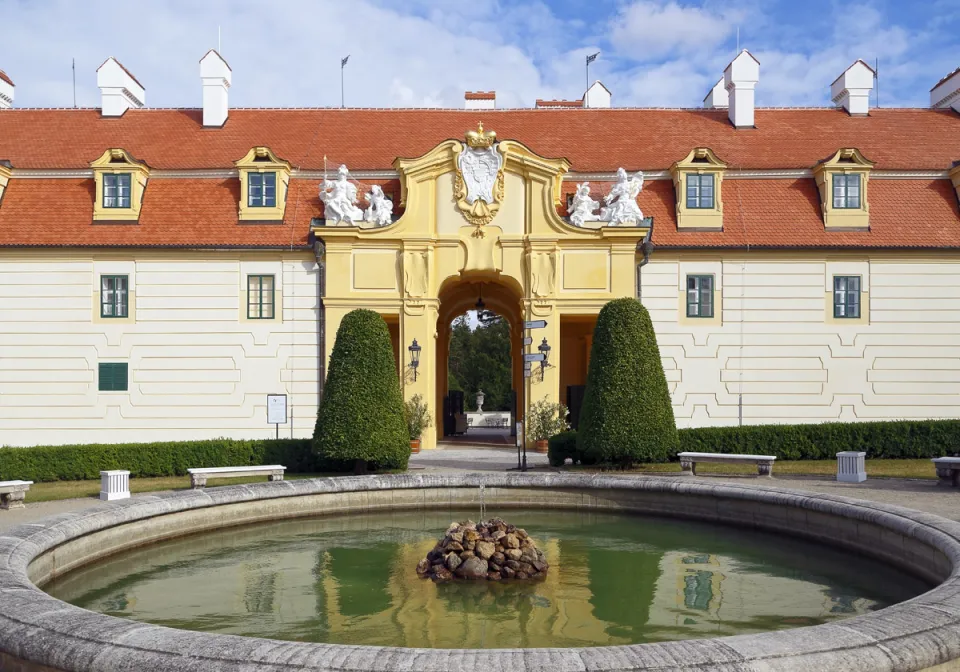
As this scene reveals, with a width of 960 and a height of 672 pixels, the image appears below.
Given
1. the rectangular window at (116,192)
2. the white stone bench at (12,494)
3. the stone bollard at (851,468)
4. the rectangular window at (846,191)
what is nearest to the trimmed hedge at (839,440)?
the stone bollard at (851,468)

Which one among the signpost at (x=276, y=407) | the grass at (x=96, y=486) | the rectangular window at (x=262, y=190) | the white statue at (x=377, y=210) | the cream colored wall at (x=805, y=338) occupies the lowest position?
the grass at (x=96, y=486)

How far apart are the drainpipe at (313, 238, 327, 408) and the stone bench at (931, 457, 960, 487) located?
15675 mm

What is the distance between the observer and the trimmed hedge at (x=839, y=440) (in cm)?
2016

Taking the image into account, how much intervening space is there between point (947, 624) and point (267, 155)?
22994mm

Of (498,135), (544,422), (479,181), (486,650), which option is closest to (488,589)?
(486,650)

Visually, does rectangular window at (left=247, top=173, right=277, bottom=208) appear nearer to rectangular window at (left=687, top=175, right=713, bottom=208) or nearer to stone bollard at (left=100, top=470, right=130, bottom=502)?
rectangular window at (left=687, top=175, right=713, bottom=208)

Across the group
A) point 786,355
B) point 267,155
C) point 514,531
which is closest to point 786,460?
point 786,355

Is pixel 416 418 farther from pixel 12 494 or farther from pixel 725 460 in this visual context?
pixel 12 494

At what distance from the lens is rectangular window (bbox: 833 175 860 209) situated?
25.8 meters

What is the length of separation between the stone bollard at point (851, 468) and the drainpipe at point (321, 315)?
556 inches

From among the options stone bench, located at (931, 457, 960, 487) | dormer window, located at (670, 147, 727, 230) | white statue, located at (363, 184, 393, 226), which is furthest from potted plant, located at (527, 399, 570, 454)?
stone bench, located at (931, 457, 960, 487)

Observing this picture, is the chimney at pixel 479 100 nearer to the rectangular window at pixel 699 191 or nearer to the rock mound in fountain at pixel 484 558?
the rectangular window at pixel 699 191

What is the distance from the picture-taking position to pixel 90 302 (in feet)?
82.9

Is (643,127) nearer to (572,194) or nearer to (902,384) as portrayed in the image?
(572,194)
